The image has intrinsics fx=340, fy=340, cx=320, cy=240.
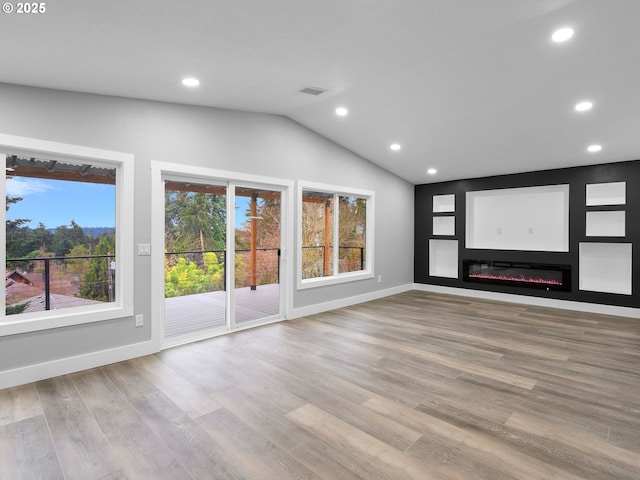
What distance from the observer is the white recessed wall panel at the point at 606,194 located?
5562 millimetres

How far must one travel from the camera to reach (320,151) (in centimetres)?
563

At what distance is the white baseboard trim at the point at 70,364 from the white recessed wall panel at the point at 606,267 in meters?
6.78

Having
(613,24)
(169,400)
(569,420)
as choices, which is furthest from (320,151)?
(569,420)

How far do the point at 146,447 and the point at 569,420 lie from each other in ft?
9.39

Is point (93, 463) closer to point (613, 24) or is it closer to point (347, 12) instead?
point (347, 12)

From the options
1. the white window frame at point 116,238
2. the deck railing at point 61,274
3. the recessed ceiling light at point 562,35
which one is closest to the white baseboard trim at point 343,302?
the white window frame at point 116,238

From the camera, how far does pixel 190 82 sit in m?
3.33

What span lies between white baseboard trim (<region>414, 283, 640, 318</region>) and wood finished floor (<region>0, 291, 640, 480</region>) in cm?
159

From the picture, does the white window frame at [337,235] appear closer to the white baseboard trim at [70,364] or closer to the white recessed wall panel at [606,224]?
the white baseboard trim at [70,364]

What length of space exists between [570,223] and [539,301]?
1485 millimetres

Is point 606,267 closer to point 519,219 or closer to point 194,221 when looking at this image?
point 519,219

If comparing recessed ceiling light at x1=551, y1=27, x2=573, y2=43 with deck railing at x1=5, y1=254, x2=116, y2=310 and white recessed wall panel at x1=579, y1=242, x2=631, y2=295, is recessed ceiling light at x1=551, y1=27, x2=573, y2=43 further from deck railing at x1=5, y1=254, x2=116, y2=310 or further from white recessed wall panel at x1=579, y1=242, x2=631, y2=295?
deck railing at x1=5, y1=254, x2=116, y2=310

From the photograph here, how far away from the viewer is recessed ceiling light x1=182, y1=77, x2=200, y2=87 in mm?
3260

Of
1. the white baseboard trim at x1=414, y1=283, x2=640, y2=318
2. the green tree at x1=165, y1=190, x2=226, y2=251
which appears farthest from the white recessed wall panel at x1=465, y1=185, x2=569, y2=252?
the green tree at x1=165, y1=190, x2=226, y2=251
